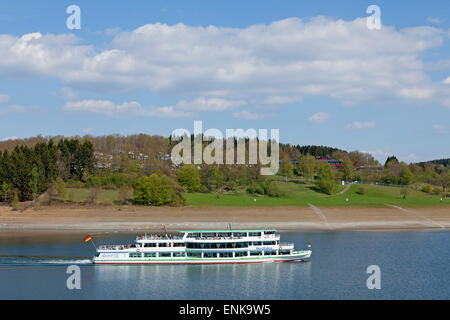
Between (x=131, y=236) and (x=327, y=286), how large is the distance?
142 feet

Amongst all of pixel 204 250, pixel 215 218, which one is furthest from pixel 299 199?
pixel 204 250

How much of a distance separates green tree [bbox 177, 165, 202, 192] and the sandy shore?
31.7 meters

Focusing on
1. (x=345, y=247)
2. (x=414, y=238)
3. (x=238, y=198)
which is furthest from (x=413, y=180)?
(x=345, y=247)

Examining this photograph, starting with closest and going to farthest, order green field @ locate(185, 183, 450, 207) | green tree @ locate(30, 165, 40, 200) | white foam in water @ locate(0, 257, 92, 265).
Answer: white foam in water @ locate(0, 257, 92, 265) → green tree @ locate(30, 165, 40, 200) → green field @ locate(185, 183, 450, 207)

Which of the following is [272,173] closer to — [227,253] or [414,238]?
[414,238]

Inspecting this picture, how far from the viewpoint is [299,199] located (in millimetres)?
128125

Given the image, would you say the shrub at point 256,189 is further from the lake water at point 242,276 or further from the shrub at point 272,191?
the lake water at point 242,276

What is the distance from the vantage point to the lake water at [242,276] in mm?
49844

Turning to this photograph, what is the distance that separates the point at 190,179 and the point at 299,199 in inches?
1317

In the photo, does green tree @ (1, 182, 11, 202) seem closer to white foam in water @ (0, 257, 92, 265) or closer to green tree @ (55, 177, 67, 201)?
green tree @ (55, 177, 67, 201)

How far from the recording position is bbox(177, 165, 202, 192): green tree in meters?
142

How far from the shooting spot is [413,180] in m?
178

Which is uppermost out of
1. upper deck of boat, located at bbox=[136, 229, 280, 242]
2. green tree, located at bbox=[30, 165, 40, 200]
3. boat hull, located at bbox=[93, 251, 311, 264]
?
green tree, located at bbox=[30, 165, 40, 200]

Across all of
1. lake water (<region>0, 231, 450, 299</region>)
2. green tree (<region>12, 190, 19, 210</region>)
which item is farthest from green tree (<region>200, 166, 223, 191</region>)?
lake water (<region>0, 231, 450, 299</region>)
